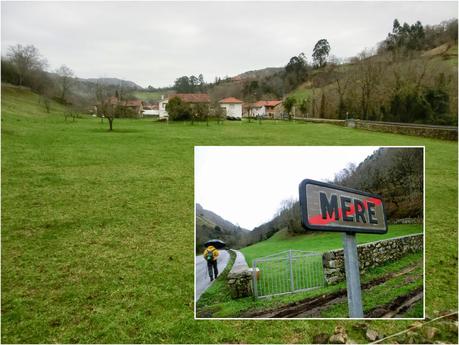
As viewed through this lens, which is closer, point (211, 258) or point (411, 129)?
point (211, 258)

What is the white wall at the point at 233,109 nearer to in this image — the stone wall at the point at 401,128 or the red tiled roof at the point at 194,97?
the red tiled roof at the point at 194,97

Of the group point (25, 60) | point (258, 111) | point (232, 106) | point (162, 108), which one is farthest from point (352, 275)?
point (25, 60)

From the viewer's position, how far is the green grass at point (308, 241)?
2752mm

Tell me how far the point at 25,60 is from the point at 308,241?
40.6 ft

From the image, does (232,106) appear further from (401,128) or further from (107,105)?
(107,105)

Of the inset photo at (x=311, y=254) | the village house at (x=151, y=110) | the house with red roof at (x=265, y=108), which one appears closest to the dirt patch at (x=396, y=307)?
the inset photo at (x=311, y=254)

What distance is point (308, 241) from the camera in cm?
277

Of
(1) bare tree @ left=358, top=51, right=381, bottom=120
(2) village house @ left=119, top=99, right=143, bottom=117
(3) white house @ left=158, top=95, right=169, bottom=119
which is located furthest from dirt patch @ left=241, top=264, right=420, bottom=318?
(2) village house @ left=119, top=99, right=143, bottom=117

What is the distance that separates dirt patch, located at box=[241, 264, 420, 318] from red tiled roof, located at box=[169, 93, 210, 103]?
5.46 metres

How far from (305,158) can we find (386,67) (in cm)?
674

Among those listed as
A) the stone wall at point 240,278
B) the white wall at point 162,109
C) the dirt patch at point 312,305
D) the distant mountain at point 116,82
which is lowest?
the dirt patch at point 312,305

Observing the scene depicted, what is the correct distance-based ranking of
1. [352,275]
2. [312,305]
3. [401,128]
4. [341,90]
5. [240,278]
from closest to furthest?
[352,275] → [240,278] → [312,305] → [341,90] → [401,128]

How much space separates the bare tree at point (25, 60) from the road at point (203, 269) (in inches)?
363

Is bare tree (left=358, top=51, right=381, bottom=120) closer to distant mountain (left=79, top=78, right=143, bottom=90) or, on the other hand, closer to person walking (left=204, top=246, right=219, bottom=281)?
distant mountain (left=79, top=78, right=143, bottom=90)
